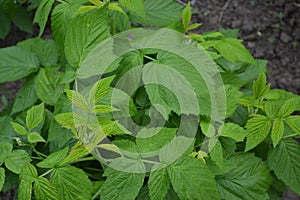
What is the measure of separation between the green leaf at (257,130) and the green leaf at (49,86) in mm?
550

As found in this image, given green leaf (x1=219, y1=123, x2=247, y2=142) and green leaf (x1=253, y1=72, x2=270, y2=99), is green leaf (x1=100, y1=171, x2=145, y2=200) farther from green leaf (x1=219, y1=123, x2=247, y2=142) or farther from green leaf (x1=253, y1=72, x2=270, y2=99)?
green leaf (x1=253, y1=72, x2=270, y2=99)

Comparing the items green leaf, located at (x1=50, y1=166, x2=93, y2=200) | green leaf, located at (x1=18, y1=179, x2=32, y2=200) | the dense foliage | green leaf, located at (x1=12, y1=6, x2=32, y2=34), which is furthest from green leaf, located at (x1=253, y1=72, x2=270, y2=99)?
green leaf, located at (x1=12, y1=6, x2=32, y2=34)

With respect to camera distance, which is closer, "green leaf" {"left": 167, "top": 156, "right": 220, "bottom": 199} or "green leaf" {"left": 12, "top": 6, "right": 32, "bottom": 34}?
"green leaf" {"left": 167, "top": 156, "right": 220, "bottom": 199}

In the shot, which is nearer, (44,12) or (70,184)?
(70,184)

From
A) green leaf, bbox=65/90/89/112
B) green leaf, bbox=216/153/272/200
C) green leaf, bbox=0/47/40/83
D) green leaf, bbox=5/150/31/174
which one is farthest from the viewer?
green leaf, bbox=0/47/40/83

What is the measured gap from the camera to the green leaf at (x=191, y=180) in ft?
3.13

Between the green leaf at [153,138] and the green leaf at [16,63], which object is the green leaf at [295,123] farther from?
the green leaf at [16,63]

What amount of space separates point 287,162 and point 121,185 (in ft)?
1.72

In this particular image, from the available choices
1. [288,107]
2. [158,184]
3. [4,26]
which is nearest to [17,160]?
[158,184]

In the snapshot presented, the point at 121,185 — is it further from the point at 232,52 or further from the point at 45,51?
the point at 45,51

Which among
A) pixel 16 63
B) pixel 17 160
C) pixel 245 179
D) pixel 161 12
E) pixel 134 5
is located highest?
pixel 134 5

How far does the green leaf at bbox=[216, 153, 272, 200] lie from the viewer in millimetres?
1184

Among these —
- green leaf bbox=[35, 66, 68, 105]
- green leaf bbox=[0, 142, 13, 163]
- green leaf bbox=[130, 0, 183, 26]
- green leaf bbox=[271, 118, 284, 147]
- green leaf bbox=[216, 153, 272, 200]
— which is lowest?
green leaf bbox=[216, 153, 272, 200]

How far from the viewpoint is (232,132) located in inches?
43.3
